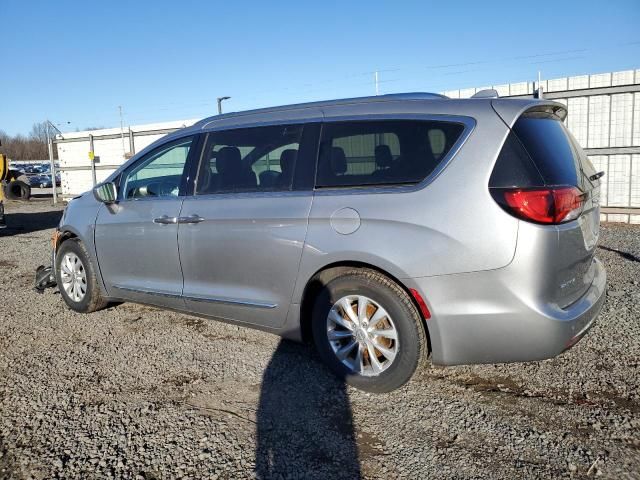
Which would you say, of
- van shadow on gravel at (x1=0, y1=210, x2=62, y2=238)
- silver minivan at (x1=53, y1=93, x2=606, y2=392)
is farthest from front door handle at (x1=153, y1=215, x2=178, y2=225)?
van shadow on gravel at (x1=0, y1=210, x2=62, y2=238)

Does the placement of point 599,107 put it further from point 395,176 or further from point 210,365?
point 210,365

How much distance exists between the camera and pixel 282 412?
10.6 ft

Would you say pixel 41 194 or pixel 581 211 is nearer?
pixel 581 211

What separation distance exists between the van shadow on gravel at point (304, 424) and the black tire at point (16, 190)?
9420 millimetres

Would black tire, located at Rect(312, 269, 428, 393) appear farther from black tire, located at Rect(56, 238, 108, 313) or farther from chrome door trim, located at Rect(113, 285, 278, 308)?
black tire, located at Rect(56, 238, 108, 313)

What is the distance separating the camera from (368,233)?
10.8ft

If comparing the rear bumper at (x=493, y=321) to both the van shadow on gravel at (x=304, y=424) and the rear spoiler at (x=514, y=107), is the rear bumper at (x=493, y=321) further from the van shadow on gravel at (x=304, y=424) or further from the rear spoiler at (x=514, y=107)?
the rear spoiler at (x=514, y=107)

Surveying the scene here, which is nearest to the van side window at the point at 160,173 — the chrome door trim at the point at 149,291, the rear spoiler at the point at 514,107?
the chrome door trim at the point at 149,291

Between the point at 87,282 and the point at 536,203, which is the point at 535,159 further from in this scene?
the point at 87,282

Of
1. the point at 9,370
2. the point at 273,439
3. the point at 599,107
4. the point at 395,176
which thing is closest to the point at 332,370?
the point at 273,439

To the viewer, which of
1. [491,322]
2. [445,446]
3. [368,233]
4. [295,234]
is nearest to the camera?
[445,446]

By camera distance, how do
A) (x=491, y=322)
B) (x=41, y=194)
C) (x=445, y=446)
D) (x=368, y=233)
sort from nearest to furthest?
(x=445, y=446), (x=491, y=322), (x=368, y=233), (x=41, y=194)

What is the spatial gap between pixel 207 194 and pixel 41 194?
27.8 metres

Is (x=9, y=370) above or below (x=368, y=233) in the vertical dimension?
below
